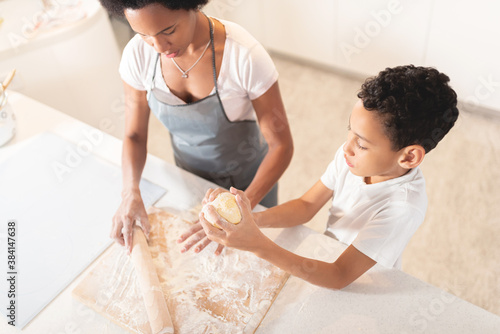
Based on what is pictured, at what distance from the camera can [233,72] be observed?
110 centimetres

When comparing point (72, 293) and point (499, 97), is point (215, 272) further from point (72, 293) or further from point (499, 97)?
point (499, 97)

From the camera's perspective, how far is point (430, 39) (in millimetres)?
2346

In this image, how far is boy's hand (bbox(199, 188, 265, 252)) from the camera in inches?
32.0

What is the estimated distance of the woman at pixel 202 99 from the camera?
108cm

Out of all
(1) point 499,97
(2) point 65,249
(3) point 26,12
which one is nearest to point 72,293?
(2) point 65,249

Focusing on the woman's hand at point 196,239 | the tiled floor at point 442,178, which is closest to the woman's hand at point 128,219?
the woman's hand at point 196,239

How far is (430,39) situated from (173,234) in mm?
2037

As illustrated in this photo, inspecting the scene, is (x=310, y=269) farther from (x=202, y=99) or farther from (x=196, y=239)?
(x=202, y=99)

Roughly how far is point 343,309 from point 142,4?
0.82m

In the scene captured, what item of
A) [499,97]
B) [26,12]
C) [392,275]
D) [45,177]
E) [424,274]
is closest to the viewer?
[392,275]

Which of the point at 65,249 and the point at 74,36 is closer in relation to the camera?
the point at 65,249

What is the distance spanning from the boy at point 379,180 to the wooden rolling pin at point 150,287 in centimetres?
21

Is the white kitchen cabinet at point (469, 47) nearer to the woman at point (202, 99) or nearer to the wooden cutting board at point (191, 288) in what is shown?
the woman at point (202, 99)

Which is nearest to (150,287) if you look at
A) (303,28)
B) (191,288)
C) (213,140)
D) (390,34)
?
(191,288)
